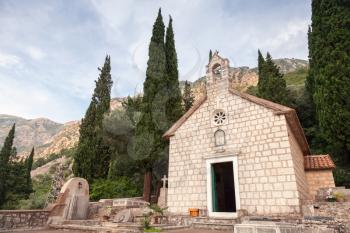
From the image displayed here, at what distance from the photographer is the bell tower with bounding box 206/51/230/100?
536 inches

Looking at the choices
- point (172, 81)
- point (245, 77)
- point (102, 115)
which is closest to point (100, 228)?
point (172, 81)

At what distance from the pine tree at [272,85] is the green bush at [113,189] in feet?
57.1

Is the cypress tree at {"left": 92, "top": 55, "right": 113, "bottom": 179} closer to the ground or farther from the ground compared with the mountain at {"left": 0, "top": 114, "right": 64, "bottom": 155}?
closer to the ground

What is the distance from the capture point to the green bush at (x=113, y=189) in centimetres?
2020

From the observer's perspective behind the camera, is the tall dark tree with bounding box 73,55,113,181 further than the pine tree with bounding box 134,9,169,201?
Yes

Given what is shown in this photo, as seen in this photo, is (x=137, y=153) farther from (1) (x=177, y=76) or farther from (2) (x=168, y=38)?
(2) (x=168, y=38)

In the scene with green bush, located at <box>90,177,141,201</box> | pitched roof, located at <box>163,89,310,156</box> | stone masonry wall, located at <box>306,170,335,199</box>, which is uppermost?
pitched roof, located at <box>163,89,310,156</box>

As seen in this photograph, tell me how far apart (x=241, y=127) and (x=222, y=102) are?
1878 millimetres

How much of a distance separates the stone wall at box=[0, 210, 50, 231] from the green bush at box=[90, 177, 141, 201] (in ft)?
27.4

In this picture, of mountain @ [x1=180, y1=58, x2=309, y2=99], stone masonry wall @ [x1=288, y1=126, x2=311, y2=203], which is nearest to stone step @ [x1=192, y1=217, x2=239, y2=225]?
stone masonry wall @ [x1=288, y1=126, x2=311, y2=203]

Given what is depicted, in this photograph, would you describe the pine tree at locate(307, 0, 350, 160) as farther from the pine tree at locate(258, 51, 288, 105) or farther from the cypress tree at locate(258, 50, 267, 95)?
the cypress tree at locate(258, 50, 267, 95)

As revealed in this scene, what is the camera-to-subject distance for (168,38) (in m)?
25.3

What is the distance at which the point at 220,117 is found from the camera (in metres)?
13.2

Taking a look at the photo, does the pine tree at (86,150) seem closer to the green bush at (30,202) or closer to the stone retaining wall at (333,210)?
the green bush at (30,202)
